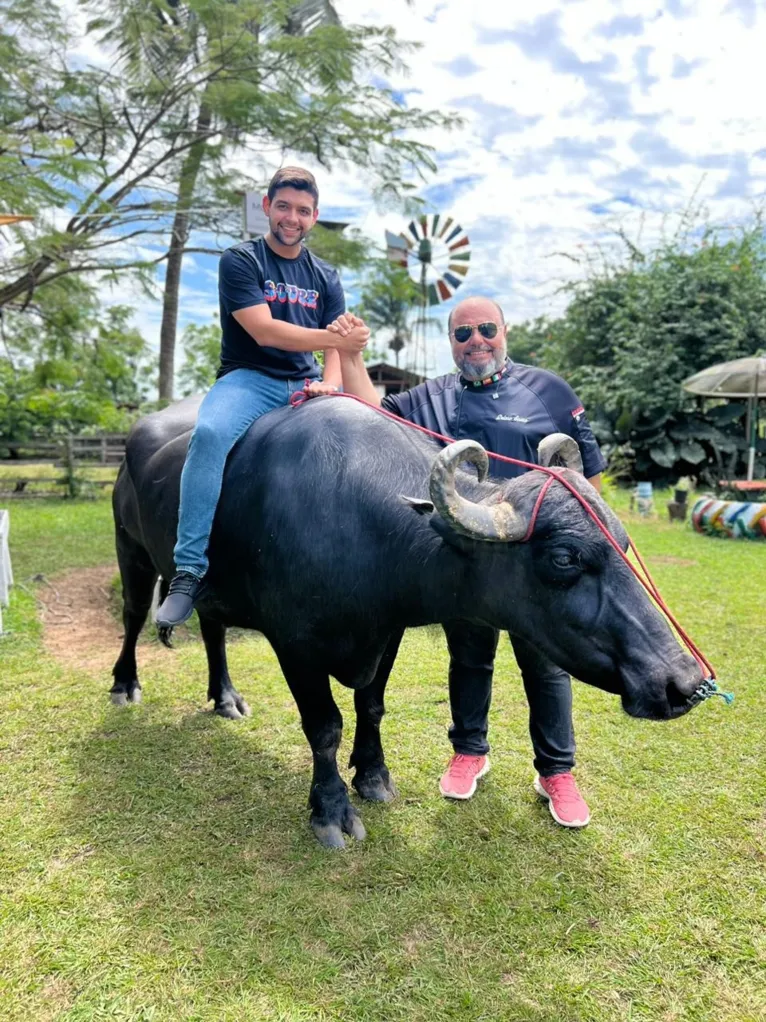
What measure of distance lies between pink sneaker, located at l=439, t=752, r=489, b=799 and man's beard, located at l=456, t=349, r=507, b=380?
65.6 inches

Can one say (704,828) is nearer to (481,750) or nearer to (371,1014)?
(481,750)

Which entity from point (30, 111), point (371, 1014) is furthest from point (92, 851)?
point (30, 111)

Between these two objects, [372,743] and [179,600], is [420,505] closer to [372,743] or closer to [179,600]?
[179,600]

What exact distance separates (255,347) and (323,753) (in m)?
1.67

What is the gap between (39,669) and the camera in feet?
15.3

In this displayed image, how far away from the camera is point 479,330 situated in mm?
2896

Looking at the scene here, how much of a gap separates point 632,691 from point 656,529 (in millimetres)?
9281

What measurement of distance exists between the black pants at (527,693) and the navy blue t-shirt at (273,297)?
4.43 ft

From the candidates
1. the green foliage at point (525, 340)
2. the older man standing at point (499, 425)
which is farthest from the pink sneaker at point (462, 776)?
the green foliage at point (525, 340)

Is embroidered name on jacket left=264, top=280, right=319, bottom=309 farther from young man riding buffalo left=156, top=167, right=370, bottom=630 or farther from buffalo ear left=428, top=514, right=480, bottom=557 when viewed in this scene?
buffalo ear left=428, top=514, right=480, bottom=557

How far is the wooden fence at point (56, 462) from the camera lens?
14.4 m

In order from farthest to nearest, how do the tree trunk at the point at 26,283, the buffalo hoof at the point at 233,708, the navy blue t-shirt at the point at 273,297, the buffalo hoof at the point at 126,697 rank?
the tree trunk at the point at 26,283 → the buffalo hoof at the point at 126,697 → the buffalo hoof at the point at 233,708 → the navy blue t-shirt at the point at 273,297

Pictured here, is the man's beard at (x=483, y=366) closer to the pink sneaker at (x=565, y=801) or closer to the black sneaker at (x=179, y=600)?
the black sneaker at (x=179, y=600)

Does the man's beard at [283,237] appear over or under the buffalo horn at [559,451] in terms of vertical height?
over
